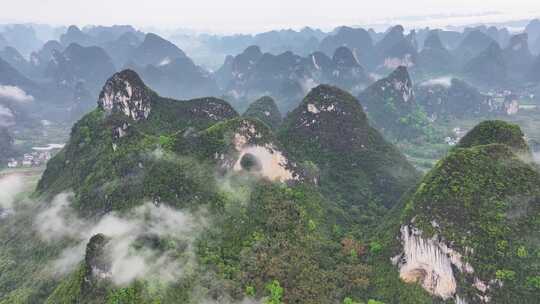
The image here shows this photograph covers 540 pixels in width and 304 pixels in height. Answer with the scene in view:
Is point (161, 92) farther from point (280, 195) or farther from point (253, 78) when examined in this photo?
point (280, 195)

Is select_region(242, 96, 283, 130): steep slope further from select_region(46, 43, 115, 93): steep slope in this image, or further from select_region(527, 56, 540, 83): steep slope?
select_region(527, 56, 540, 83): steep slope

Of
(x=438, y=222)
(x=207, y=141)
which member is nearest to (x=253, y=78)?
(x=207, y=141)

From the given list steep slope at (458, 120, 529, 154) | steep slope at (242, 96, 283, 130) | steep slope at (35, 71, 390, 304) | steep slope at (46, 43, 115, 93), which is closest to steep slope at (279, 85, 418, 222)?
steep slope at (35, 71, 390, 304)

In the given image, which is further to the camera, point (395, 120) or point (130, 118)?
point (395, 120)

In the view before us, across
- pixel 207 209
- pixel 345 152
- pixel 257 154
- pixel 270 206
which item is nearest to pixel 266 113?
pixel 345 152

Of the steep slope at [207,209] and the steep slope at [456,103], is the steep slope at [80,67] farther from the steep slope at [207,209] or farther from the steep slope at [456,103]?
the steep slope at [456,103]

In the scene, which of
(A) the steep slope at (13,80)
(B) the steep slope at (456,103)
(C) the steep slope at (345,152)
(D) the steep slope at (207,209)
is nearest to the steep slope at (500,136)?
(C) the steep slope at (345,152)
